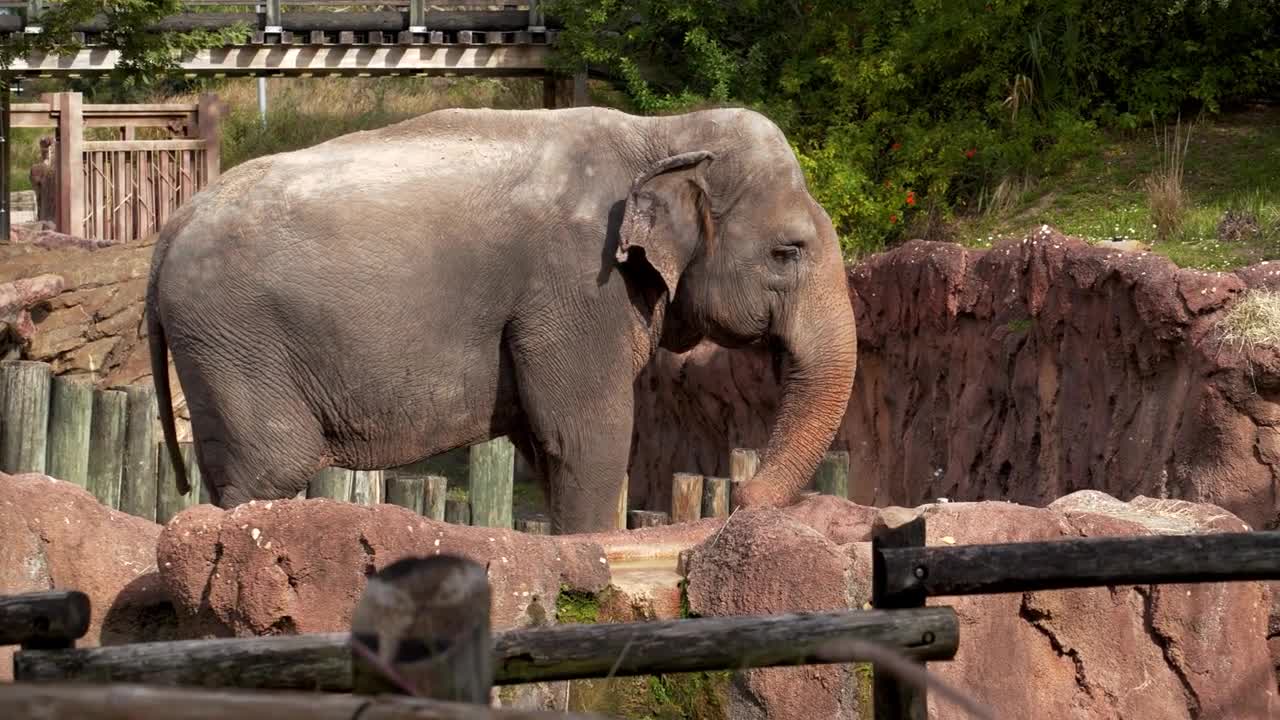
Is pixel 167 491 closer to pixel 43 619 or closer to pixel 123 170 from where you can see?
pixel 43 619

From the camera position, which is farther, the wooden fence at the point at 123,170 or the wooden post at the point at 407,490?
the wooden fence at the point at 123,170

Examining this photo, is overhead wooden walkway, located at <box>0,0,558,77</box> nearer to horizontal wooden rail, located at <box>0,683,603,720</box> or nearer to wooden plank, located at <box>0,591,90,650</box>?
wooden plank, located at <box>0,591,90,650</box>

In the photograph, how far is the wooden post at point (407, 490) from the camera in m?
9.37

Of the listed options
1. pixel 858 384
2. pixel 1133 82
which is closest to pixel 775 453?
pixel 858 384

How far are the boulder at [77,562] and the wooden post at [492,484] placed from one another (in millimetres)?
3789

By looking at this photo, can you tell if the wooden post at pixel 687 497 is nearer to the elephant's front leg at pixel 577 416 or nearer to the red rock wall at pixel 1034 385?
the elephant's front leg at pixel 577 416

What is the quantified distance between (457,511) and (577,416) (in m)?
2.31

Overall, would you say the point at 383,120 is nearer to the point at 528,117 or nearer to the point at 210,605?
the point at 528,117

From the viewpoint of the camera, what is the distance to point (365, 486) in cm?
990

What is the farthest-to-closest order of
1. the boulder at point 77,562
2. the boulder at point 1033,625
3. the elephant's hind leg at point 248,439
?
1. the elephant's hind leg at point 248,439
2. the boulder at point 77,562
3. the boulder at point 1033,625

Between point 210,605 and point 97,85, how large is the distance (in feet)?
89.7

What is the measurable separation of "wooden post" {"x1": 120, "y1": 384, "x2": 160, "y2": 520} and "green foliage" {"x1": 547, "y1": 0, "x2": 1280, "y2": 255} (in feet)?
24.8

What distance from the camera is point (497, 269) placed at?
7727 millimetres

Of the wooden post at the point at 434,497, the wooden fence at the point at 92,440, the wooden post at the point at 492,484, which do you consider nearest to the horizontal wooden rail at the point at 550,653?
the wooden post at the point at 434,497
